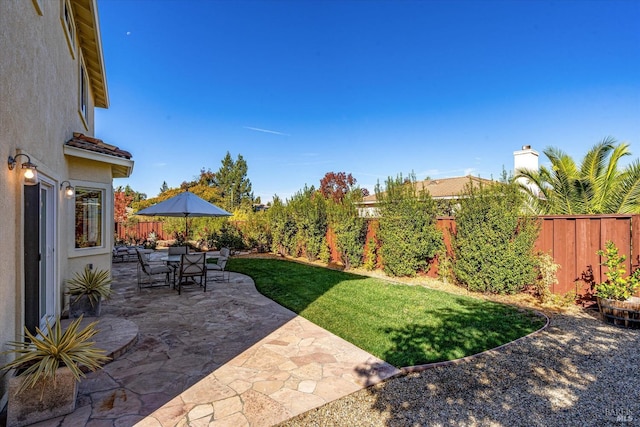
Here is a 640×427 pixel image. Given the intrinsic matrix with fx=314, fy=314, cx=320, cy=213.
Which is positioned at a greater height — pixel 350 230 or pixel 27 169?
pixel 27 169

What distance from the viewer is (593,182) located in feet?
34.7

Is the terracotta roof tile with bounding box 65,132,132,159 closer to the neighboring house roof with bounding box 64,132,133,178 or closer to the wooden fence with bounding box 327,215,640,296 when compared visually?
the neighboring house roof with bounding box 64,132,133,178

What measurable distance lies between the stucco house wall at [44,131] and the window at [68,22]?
0.02 m

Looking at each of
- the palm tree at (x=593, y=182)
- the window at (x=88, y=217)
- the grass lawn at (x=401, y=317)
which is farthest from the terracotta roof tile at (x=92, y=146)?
the palm tree at (x=593, y=182)

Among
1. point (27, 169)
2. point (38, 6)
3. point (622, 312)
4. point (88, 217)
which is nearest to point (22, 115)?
point (27, 169)

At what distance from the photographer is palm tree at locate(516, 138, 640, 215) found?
995cm

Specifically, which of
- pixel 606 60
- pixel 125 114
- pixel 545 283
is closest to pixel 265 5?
pixel 125 114

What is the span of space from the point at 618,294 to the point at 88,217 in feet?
39.1

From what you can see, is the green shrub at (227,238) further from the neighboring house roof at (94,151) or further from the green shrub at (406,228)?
the neighboring house roof at (94,151)

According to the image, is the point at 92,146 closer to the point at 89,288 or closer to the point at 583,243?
the point at 89,288

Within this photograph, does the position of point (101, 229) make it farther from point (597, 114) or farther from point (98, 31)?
point (597, 114)

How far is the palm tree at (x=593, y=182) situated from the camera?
32.7 ft

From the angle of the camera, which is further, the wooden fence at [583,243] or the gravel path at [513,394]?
the wooden fence at [583,243]

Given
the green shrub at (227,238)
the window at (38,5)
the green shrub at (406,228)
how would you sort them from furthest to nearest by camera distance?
the green shrub at (227,238)
the green shrub at (406,228)
the window at (38,5)
